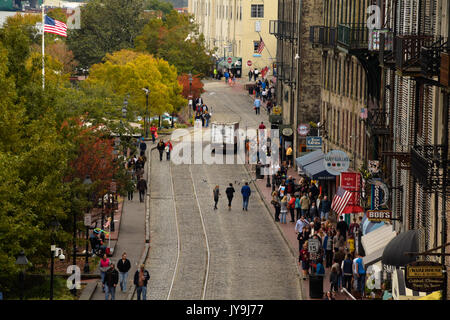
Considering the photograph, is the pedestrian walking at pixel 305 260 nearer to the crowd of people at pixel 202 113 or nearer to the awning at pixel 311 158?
the awning at pixel 311 158

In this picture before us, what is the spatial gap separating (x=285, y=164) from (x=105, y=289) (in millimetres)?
35729

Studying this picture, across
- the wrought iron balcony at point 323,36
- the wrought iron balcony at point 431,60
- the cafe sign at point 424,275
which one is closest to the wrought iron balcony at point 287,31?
the wrought iron balcony at point 323,36

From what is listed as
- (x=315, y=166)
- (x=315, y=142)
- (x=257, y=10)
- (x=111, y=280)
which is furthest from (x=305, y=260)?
(x=257, y=10)

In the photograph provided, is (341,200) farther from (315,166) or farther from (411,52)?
(411,52)

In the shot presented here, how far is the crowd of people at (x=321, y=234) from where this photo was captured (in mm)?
36281

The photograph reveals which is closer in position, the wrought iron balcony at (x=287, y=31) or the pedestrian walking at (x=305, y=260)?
the pedestrian walking at (x=305, y=260)

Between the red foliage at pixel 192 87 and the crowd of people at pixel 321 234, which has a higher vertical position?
the red foliage at pixel 192 87

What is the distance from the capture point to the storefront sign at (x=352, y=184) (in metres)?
43.7

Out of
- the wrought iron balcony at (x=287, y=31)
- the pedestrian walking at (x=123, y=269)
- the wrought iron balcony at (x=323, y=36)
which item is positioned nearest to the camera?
the pedestrian walking at (x=123, y=269)

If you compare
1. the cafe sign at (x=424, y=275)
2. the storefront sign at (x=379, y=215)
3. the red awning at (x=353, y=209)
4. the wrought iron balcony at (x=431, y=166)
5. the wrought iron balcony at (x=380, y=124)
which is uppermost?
the wrought iron balcony at (x=431, y=166)

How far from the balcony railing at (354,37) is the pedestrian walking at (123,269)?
14942 millimetres

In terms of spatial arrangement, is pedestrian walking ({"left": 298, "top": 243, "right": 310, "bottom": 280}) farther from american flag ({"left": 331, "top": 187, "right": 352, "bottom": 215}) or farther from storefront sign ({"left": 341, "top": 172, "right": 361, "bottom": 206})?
american flag ({"left": 331, "top": 187, "right": 352, "bottom": 215})

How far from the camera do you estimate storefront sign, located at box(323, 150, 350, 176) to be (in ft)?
152

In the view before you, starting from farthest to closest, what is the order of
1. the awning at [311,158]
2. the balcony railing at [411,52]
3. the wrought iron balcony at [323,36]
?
the awning at [311,158]
the wrought iron balcony at [323,36]
the balcony railing at [411,52]
